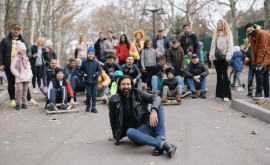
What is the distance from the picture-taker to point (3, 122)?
7.62 metres

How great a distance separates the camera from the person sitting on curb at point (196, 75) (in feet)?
35.6

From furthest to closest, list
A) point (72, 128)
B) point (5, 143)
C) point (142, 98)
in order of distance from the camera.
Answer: point (72, 128) → point (5, 143) → point (142, 98)

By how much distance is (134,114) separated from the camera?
516cm

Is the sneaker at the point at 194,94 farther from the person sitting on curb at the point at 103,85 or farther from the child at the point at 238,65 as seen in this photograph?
the person sitting on curb at the point at 103,85

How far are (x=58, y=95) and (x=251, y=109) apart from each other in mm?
5237

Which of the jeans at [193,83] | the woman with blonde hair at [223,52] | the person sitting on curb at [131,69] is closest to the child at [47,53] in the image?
the person sitting on curb at [131,69]

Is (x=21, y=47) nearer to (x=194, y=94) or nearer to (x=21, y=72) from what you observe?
(x=21, y=72)

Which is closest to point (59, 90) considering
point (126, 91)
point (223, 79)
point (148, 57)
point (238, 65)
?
point (148, 57)

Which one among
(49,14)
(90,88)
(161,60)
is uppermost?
(49,14)

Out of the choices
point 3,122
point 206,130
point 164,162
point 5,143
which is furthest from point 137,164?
point 3,122

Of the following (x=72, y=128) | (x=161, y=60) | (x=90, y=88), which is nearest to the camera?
(x=72, y=128)

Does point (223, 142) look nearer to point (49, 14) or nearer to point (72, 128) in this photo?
point (72, 128)

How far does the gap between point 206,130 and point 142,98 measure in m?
1.70

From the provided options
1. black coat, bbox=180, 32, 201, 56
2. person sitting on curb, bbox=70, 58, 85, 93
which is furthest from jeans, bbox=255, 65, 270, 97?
person sitting on curb, bbox=70, 58, 85, 93
